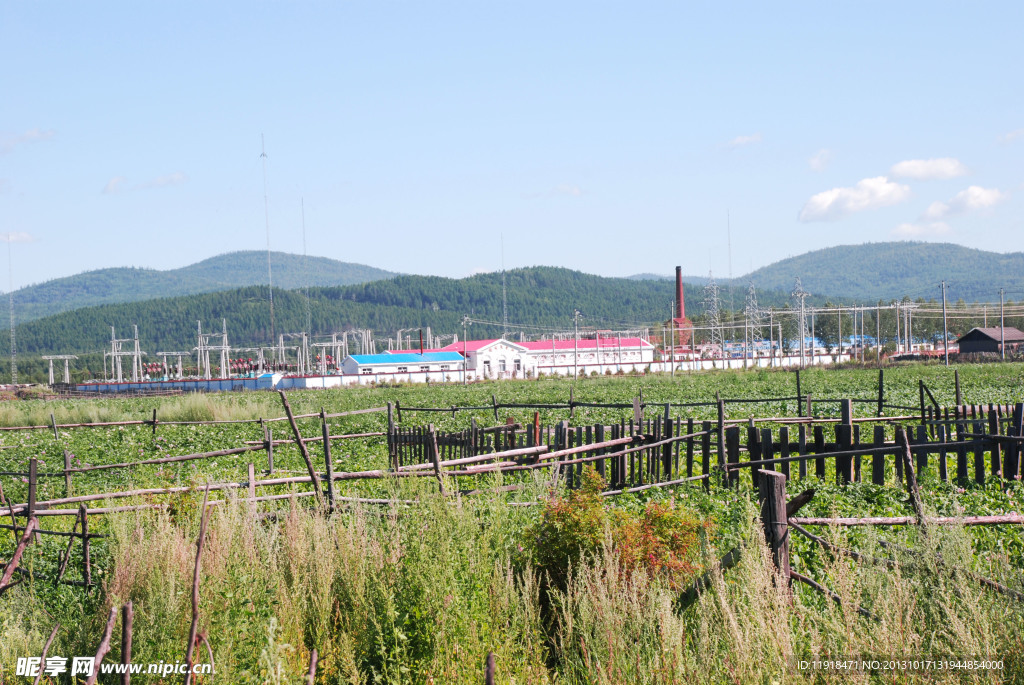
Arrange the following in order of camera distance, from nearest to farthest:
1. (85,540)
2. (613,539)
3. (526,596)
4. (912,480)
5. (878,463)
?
(526,596) → (912,480) → (613,539) → (85,540) → (878,463)

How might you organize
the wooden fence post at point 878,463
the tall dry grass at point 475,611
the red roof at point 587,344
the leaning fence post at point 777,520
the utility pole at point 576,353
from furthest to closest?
the red roof at point 587,344, the utility pole at point 576,353, the wooden fence post at point 878,463, the leaning fence post at point 777,520, the tall dry grass at point 475,611

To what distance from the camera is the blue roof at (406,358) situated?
92.1m

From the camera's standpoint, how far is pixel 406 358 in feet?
311

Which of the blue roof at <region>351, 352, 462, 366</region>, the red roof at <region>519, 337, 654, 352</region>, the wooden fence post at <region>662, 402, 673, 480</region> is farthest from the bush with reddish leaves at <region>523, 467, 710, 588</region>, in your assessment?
the red roof at <region>519, 337, 654, 352</region>

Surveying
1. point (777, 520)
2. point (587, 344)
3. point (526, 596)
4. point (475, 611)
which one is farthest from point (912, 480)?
point (587, 344)

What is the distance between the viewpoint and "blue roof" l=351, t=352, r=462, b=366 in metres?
92.1

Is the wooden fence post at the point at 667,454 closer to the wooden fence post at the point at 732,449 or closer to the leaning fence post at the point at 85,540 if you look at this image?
the wooden fence post at the point at 732,449

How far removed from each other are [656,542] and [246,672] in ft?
9.42

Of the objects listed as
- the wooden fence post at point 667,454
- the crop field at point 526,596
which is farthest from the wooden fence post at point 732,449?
the crop field at point 526,596

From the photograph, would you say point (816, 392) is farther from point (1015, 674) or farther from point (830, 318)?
point (830, 318)

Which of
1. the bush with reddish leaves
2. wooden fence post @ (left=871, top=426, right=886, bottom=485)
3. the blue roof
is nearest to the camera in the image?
the bush with reddish leaves

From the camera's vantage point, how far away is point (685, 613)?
493 cm

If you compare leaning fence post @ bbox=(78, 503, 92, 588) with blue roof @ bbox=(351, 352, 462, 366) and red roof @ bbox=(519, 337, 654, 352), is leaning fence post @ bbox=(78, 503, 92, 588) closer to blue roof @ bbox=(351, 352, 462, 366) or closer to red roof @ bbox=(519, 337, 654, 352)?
blue roof @ bbox=(351, 352, 462, 366)

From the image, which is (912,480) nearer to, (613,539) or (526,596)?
(613,539)
